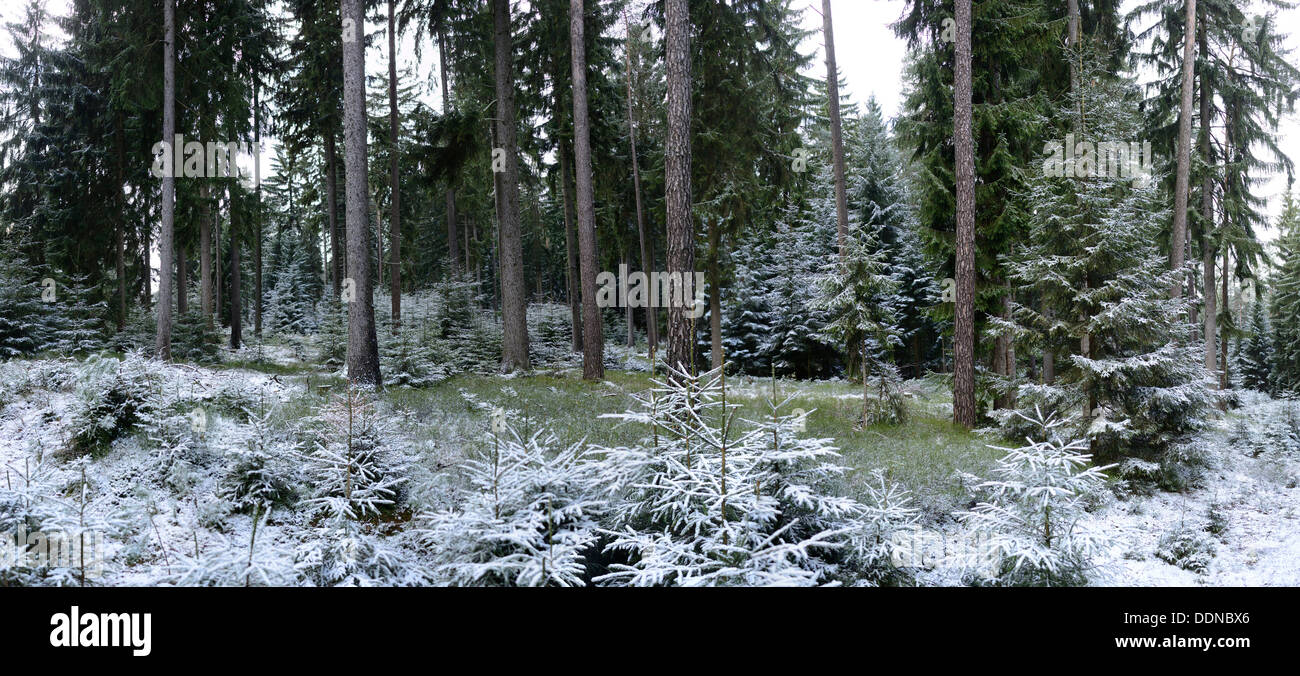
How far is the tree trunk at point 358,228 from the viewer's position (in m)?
10.7

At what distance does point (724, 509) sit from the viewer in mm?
3955

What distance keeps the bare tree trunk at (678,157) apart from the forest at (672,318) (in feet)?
0.17

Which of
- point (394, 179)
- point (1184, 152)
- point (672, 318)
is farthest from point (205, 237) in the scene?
point (1184, 152)

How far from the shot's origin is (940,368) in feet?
94.9

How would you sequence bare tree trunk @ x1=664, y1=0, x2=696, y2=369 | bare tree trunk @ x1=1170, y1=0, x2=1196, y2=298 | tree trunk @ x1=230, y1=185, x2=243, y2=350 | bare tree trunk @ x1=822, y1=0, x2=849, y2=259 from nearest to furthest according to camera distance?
1. bare tree trunk @ x1=664, y1=0, x2=696, y2=369
2. bare tree trunk @ x1=1170, y1=0, x2=1196, y2=298
3. bare tree trunk @ x1=822, y1=0, x2=849, y2=259
4. tree trunk @ x1=230, y1=185, x2=243, y2=350

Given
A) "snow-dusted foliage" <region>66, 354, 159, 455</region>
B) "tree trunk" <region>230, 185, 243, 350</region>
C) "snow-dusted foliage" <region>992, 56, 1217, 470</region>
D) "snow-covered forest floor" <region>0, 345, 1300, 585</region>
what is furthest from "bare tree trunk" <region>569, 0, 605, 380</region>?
"tree trunk" <region>230, 185, 243, 350</region>

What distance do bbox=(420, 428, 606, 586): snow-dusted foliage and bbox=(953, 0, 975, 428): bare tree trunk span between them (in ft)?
30.8

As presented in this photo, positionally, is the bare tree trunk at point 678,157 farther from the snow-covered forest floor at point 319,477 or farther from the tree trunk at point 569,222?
the tree trunk at point 569,222

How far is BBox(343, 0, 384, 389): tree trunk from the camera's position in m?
10.7

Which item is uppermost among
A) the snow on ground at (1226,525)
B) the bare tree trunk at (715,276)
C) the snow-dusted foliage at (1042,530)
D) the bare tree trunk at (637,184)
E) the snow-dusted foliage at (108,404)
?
the bare tree trunk at (637,184)

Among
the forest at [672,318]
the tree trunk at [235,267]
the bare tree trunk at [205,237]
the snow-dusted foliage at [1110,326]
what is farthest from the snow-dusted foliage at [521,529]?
the tree trunk at [235,267]

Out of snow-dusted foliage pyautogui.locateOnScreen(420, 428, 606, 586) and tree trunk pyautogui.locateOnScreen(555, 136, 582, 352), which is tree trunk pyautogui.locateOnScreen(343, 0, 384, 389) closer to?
snow-dusted foliage pyautogui.locateOnScreen(420, 428, 606, 586)

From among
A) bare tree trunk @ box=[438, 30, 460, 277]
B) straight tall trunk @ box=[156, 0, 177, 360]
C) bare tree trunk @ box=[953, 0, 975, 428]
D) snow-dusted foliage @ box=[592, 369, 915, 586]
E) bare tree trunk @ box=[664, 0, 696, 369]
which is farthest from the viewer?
bare tree trunk @ box=[438, 30, 460, 277]
